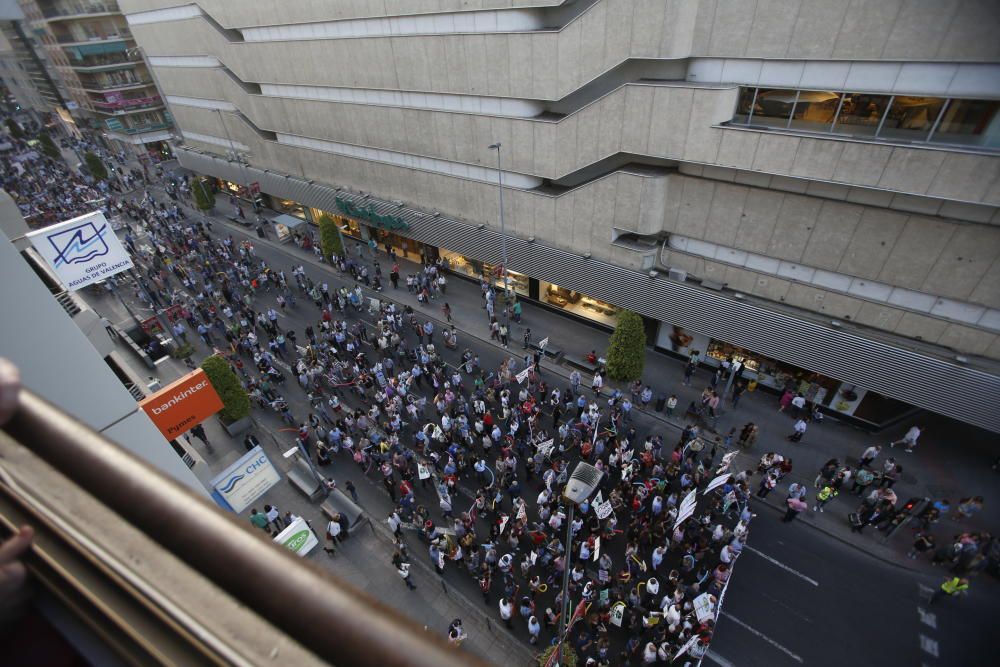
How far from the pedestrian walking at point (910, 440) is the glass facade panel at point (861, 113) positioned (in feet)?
39.5

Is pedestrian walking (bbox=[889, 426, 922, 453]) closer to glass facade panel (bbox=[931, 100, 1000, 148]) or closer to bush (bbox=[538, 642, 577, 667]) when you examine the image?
glass facade panel (bbox=[931, 100, 1000, 148])

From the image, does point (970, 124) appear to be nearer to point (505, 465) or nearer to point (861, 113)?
point (861, 113)

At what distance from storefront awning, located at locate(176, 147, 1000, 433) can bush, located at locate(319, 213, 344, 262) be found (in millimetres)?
5113

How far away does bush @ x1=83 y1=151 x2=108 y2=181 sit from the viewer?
51928 mm

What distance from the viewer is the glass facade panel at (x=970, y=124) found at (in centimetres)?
1475

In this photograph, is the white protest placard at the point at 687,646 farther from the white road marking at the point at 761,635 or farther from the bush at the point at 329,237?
the bush at the point at 329,237

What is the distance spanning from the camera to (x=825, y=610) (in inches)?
589

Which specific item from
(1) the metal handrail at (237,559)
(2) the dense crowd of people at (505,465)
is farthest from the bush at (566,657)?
(1) the metal handrail at (237,559)

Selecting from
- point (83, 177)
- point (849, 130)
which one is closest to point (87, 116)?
point (83, 177)

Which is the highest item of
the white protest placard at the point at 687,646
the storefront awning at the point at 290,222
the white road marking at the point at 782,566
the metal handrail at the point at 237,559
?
the metal handrail at the point at 237,559

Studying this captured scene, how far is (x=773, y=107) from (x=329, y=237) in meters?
28.9

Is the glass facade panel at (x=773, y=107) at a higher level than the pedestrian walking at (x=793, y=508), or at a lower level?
higher

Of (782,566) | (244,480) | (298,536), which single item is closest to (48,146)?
(244,480)

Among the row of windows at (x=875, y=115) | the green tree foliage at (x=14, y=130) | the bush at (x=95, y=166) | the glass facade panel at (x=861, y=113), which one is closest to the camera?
the row of windows at (x=875, y=115)
